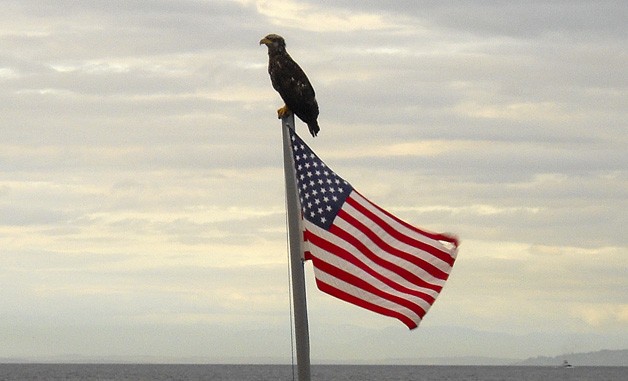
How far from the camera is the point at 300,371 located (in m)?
12.4

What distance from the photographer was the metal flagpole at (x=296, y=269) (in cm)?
1262

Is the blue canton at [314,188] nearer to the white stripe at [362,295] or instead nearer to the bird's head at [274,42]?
the white stripe at [362,295]

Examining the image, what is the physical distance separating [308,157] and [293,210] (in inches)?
30.2

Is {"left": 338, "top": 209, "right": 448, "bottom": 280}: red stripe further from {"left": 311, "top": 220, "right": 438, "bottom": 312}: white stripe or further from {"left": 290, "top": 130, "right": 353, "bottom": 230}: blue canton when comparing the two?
{"left": 311, "top": 220, "right": 438, "bottom": 312}: white stripe

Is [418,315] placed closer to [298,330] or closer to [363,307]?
[363,307]

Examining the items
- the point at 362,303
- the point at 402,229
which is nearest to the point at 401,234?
the point at 402,229

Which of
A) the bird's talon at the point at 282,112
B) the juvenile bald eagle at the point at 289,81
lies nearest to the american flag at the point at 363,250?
the bird's talon at the point at 282,112

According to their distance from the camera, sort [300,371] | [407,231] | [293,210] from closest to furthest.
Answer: [300,371]
[293,210]
[407,231]

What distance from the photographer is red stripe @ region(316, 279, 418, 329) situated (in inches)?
532

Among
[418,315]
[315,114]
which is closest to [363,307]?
[418,315]

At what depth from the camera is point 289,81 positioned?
1534cm

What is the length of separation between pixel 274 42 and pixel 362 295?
3641mm

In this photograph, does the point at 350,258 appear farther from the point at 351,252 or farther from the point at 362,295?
the point at 362,295

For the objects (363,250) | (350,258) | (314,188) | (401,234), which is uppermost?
(314,188)
